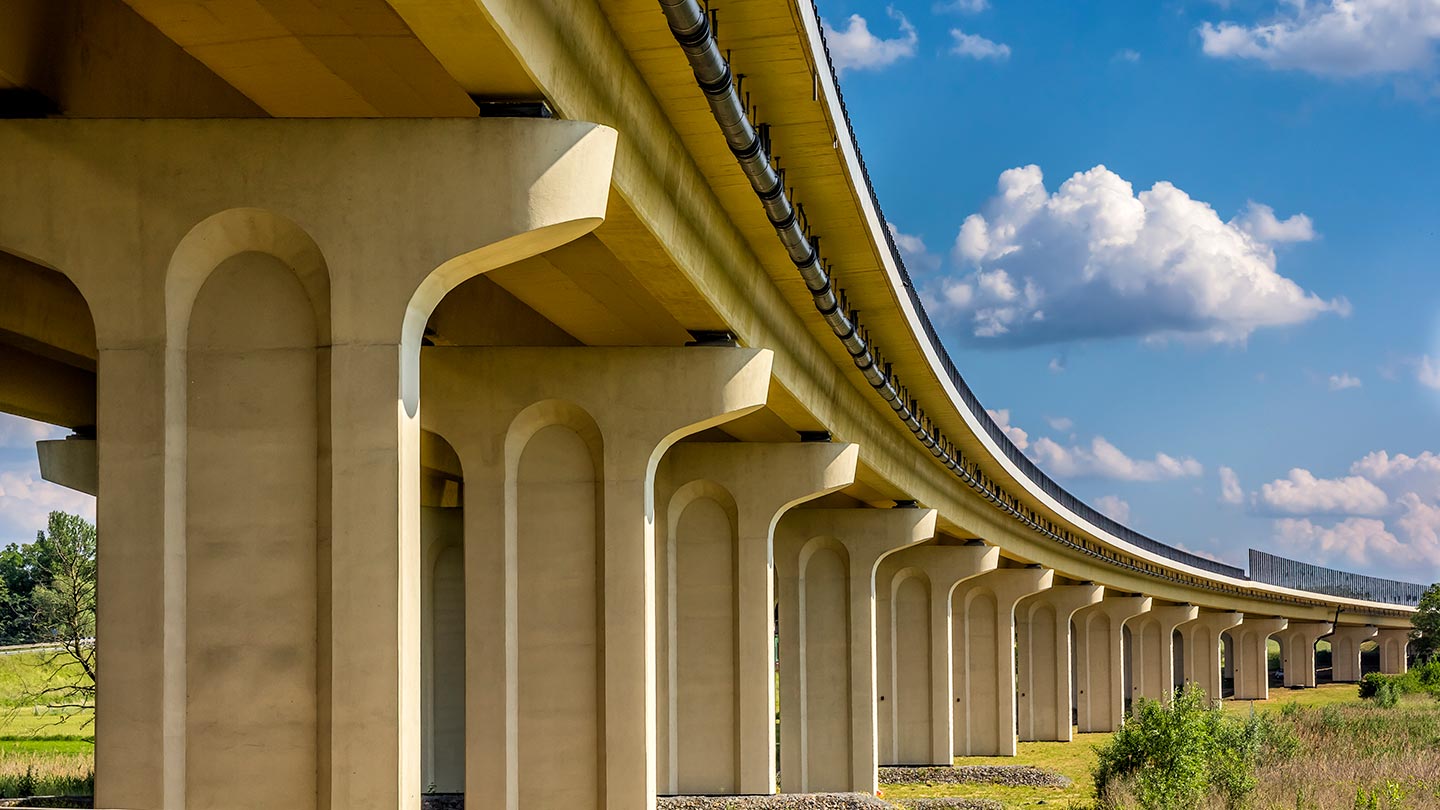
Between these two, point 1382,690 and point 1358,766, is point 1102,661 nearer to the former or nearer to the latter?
point 1382,690

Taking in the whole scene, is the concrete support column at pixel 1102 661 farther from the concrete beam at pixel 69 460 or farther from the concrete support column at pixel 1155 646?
the concrete beam at pixel 69 460

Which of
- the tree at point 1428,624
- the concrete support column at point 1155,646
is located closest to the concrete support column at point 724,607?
the concrete support column at point 1155,646

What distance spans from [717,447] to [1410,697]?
5390 centimetres

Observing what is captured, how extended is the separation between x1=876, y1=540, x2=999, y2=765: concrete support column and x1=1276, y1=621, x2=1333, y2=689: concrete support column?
8394 centimetres

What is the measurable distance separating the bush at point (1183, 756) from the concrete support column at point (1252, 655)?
3160 inches

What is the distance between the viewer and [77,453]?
29.3 metres

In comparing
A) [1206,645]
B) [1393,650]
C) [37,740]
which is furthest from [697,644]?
[1393,650]

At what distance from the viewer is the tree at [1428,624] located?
112 meters

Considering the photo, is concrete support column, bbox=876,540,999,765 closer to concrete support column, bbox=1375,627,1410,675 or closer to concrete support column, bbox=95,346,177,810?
concrete support column, bbox=95,346,177,810

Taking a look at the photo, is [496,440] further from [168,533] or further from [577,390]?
[168,533]

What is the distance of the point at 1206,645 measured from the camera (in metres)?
104

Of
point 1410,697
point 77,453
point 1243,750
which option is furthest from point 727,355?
point 1410,697

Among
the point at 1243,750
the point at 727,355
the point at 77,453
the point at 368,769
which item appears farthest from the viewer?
the point at 1243,750

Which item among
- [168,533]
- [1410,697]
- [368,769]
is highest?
[168,533]
